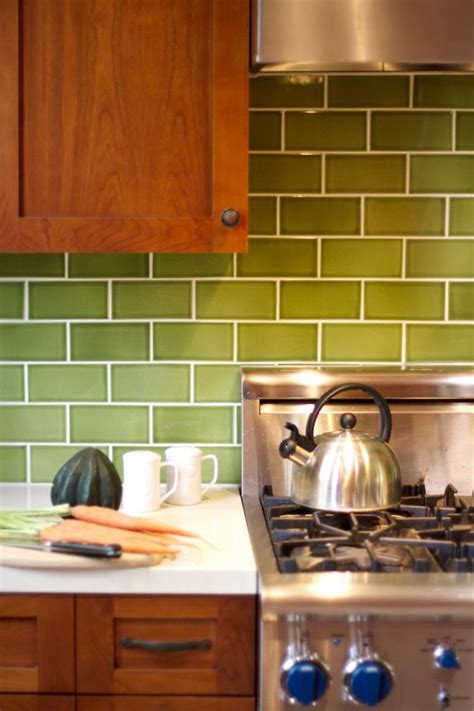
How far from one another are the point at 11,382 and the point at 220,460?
19.6 inches

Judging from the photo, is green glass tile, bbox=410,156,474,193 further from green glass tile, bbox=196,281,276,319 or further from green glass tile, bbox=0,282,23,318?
green glass tile, bbox=0,282,23,318

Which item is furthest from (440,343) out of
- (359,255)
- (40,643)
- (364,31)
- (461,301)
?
(40,643)

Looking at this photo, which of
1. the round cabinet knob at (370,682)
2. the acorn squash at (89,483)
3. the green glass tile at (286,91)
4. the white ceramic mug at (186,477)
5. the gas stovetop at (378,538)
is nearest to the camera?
the round cabinet knob at (370,682)

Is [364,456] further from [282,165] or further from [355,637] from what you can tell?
[282,165]

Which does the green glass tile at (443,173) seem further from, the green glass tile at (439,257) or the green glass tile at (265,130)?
the green glass tile at (265,130)

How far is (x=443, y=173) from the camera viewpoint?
2066mm

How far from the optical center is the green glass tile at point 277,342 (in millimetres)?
2104

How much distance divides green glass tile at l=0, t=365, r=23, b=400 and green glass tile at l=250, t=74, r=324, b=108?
785 mm

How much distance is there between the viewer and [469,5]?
1694 millimetres

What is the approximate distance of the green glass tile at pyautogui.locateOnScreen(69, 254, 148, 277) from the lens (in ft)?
6.86

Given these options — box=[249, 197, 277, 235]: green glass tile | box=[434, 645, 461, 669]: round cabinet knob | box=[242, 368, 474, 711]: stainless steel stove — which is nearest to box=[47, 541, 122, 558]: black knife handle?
box=[242, 368, 474, 711]: stainless steel stove

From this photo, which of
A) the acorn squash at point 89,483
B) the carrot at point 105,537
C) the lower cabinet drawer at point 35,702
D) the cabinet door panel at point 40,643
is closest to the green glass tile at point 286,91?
the acorn squash at point 89,483

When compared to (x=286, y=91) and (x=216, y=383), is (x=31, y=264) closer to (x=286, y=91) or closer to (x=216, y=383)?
(x=216, y=383)

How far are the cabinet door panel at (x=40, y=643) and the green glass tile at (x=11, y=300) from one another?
2.44 ft
